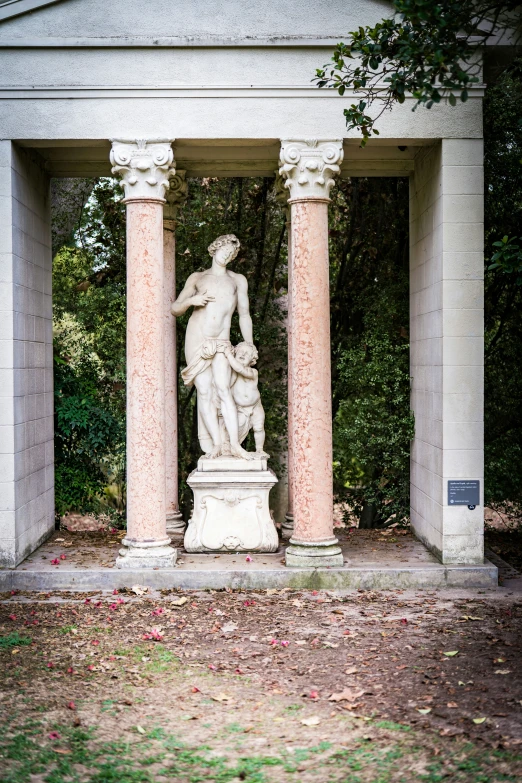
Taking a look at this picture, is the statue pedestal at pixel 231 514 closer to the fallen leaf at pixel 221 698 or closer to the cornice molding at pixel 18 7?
the fallen leaf at pixel 221 698

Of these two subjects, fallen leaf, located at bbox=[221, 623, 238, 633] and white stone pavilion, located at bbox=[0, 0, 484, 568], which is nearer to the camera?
fallen leaf, located at bbox=[221, 623, 238, 633]

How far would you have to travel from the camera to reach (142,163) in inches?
371

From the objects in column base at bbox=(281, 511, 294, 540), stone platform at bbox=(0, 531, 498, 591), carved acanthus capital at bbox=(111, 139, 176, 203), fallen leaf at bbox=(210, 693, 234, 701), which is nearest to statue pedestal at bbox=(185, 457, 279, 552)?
stone platform at bbox=(0, 531, 498, 591)

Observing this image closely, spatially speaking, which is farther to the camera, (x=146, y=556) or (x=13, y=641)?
(x=146, y=556)

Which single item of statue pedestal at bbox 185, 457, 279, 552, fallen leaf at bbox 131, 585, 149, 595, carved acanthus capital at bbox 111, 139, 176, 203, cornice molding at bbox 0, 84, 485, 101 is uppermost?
cornice molding at bbox 0, 84, 485, 101

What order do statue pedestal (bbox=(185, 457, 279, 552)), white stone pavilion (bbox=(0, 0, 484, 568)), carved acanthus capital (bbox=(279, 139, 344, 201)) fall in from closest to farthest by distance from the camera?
white stone pavilion (bbox=(0, 0, 484, 568)), carved acanthus capital (bbox=(279, 139, 344, 201)), statue pedestal (bbox=(185, 457, 279, 552))

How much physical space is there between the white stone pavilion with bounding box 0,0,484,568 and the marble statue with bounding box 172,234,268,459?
43.3 inches

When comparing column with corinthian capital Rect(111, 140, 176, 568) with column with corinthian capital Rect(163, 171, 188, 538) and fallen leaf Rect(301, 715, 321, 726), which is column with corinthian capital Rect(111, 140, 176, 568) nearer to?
column with corinthian capital Rect(163, 171, 188, 538)

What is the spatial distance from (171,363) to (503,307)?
527cm

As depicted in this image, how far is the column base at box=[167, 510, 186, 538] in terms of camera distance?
37.1 ft

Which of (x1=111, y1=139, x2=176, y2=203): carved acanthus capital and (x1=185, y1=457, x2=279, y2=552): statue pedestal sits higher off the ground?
(x1=111, y1=139, x2=176, y2=203): carved acanthus capital

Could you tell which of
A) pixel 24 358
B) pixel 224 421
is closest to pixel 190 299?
pixel 224 421

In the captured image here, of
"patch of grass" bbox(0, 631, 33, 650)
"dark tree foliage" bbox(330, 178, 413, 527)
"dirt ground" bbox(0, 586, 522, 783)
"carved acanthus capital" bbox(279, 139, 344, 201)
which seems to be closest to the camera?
"dirt ground" bbox(0, 586, 522, 783)

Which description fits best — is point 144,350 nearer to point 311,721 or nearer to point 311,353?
point 311,353
